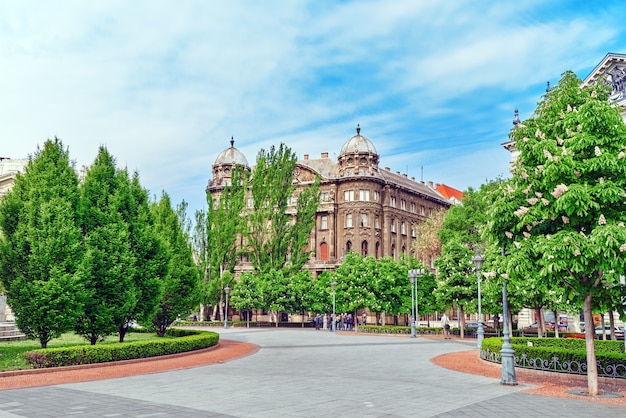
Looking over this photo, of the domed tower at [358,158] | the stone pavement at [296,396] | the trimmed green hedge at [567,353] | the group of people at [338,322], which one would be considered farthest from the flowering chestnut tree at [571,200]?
the domed tower at [358,158]

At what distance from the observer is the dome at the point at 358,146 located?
77.2 meters

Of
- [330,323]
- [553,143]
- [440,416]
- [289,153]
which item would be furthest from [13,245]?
[289,153]

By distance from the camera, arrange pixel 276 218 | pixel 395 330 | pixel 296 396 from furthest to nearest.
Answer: pixel 276 218 < pixel 395 330 < pixel 296 396

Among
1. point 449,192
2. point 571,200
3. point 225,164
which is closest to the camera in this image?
point 571,200

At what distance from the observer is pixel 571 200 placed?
13.8m

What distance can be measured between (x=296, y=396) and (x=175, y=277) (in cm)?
2170

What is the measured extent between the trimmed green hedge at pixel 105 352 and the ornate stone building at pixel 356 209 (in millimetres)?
49156

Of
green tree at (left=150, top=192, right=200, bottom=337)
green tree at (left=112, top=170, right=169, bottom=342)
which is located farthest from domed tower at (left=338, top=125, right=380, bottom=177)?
green tree at (left=112, top=170, right=169, bottom=342)

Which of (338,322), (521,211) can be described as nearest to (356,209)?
(338,322)

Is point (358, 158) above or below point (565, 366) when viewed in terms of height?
above

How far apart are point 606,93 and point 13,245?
22260 mm

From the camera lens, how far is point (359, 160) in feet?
252

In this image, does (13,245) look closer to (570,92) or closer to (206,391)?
(206,391)

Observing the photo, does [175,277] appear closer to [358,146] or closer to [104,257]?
[104,257]
